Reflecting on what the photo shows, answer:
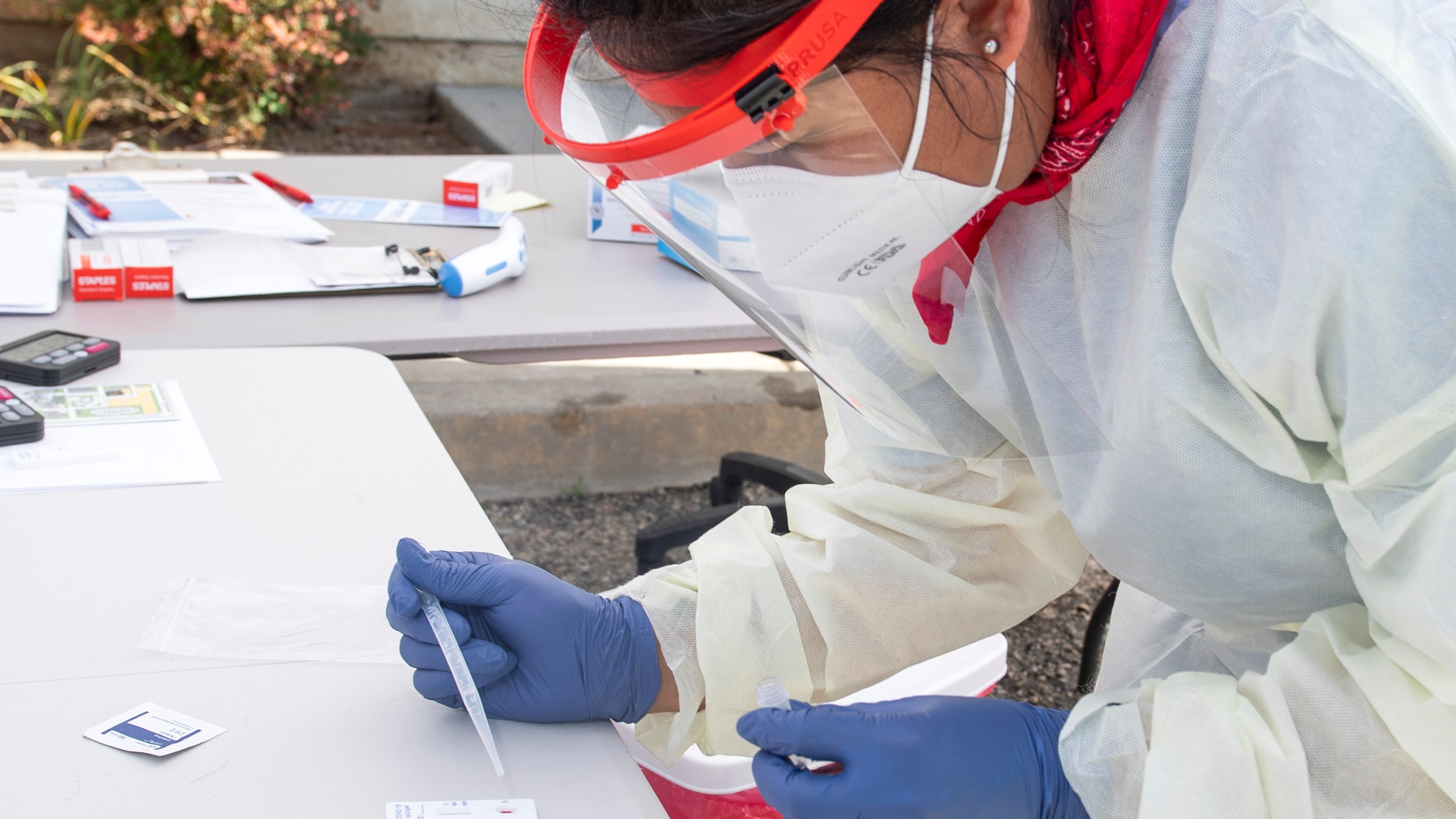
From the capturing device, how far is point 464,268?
5.44 ft

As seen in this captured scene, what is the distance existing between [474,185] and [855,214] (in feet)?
4.74

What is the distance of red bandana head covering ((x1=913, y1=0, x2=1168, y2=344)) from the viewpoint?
682 mm

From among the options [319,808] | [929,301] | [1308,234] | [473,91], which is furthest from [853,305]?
[473,91]

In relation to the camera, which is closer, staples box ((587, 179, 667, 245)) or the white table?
the white table

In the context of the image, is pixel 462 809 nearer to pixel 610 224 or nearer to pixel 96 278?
pixel 96 278

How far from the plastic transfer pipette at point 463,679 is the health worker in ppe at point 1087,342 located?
2cm

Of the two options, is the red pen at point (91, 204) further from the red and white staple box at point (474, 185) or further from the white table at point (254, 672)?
the white table at point (254, 672)

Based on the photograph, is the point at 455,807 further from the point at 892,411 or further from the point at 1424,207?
the point at 1424,207

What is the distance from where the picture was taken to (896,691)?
131 cm

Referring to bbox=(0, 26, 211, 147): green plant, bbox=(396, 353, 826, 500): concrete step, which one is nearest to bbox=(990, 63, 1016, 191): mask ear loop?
bbox=(396, 353, 826, 500): concrete step

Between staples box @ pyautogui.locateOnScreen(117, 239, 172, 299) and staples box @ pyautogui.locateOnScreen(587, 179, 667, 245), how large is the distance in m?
0.66

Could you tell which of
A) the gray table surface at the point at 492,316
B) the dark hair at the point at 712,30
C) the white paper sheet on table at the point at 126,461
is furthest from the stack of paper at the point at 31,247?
the dark hair at the point at 712,30

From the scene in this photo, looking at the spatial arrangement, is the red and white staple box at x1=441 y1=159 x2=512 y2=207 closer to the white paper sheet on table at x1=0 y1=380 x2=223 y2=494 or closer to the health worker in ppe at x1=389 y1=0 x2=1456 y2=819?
the white paper sheet on table at x1=0 y1=380 x2=223 y2=494

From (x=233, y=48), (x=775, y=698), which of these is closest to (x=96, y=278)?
(x=775, y=698)
